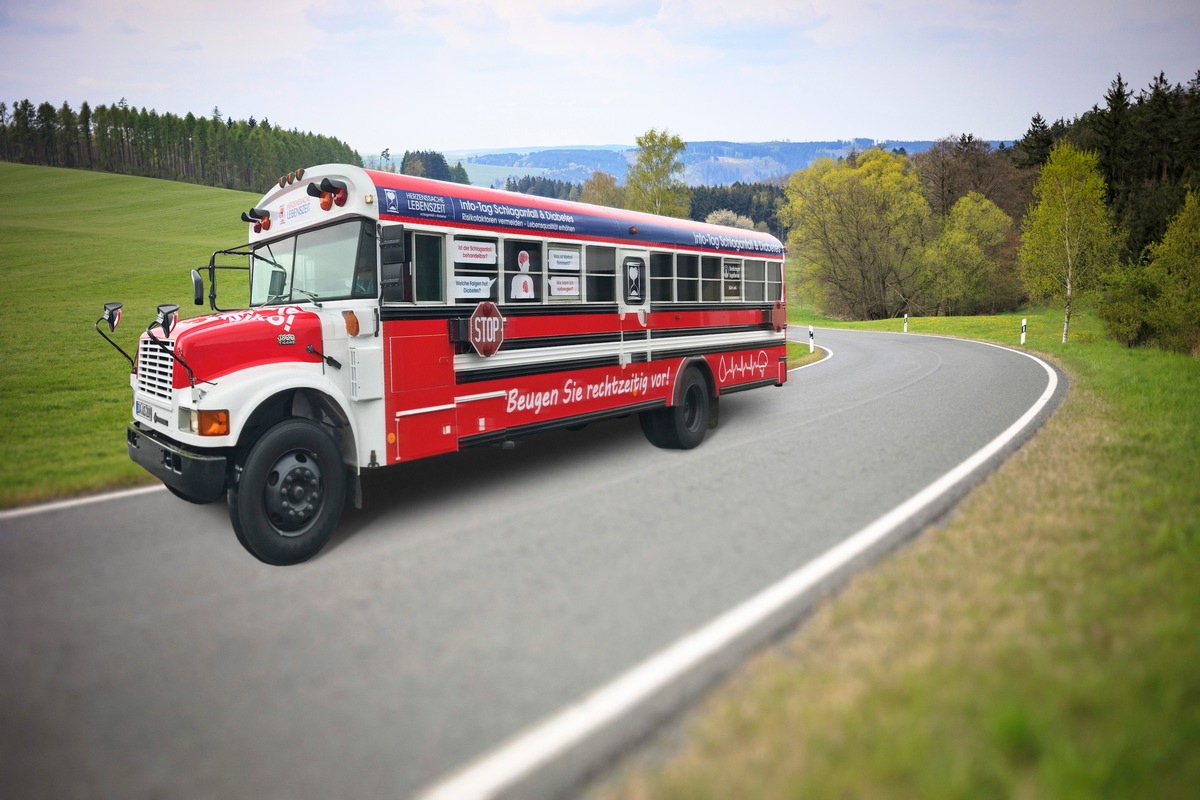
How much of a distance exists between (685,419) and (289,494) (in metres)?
4.98

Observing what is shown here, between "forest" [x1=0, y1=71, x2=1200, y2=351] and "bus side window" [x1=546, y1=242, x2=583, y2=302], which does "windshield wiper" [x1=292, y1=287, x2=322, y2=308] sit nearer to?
"bus side window" [x1=546, y1=242, x2=583, y2=302]

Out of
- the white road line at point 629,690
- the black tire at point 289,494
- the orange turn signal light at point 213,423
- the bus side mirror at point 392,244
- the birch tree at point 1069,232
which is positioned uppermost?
the birch tree at point 1069,232

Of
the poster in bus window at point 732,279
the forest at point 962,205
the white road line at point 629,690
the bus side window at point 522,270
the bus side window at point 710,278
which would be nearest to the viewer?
the white road line at point 629,690

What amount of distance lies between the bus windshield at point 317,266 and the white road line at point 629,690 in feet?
11.7

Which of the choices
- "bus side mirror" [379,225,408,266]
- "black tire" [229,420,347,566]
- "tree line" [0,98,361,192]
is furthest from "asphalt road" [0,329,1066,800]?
"tree line" [0,98,361,192]

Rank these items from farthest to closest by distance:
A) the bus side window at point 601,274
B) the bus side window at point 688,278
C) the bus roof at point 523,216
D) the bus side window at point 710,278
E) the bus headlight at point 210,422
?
the bus side window at point 710,278 → the bus side window at point 688,278 → the bus side window at point 601,274 → the bus roof at point 523,216 → the bus headlight at point 210,422

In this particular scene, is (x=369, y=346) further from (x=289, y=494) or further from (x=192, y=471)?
(x=192, y=471)

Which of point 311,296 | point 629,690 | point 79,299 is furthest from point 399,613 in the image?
point 79,299

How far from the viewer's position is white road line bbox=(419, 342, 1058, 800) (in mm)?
2646

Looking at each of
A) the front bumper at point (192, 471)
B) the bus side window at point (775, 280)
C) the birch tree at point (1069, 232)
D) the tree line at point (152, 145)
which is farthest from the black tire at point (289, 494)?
the tree line at point (152, 145)

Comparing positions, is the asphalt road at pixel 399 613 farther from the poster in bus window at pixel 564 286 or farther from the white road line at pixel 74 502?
the poster in bus window at pixel 564 286

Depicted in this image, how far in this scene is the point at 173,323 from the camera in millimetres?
5461

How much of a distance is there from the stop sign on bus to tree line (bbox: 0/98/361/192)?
301 ft

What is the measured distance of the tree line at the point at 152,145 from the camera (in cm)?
8862
